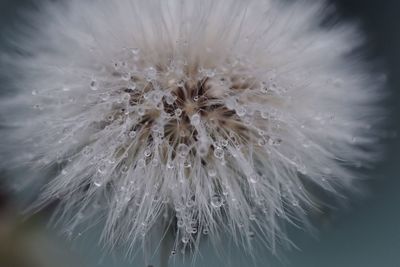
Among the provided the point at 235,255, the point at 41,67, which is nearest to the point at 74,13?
the point at 41,67

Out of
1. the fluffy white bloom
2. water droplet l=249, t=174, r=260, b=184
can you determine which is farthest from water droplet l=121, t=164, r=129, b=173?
water droplet l=249, t=174, r=260, b=184

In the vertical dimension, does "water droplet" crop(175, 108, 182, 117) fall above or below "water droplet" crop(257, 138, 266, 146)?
above

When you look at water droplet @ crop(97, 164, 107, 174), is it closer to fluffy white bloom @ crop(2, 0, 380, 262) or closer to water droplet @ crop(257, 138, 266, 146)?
fluffy white bloom @ crop(2, 0, 380, 262)

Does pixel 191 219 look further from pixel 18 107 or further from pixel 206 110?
pixel 18 107

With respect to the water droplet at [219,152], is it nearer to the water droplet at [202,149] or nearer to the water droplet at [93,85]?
the water droplet at [202,149]

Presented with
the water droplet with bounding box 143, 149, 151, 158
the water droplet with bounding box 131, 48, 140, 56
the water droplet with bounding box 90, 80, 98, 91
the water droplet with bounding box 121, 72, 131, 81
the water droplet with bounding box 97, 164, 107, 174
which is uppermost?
the water droplet with bounding box 131, 48, 140, 56

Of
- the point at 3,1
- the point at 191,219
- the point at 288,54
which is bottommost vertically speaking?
the point at 191,219

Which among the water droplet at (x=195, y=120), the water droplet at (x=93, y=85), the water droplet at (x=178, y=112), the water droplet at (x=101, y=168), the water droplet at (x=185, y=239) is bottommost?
the water droplet at (x=185, y=239)

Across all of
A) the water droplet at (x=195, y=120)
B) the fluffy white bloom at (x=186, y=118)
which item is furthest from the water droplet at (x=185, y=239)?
the water droplet at (x=195, y=120)

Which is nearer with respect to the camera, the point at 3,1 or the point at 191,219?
the point at 191,219
